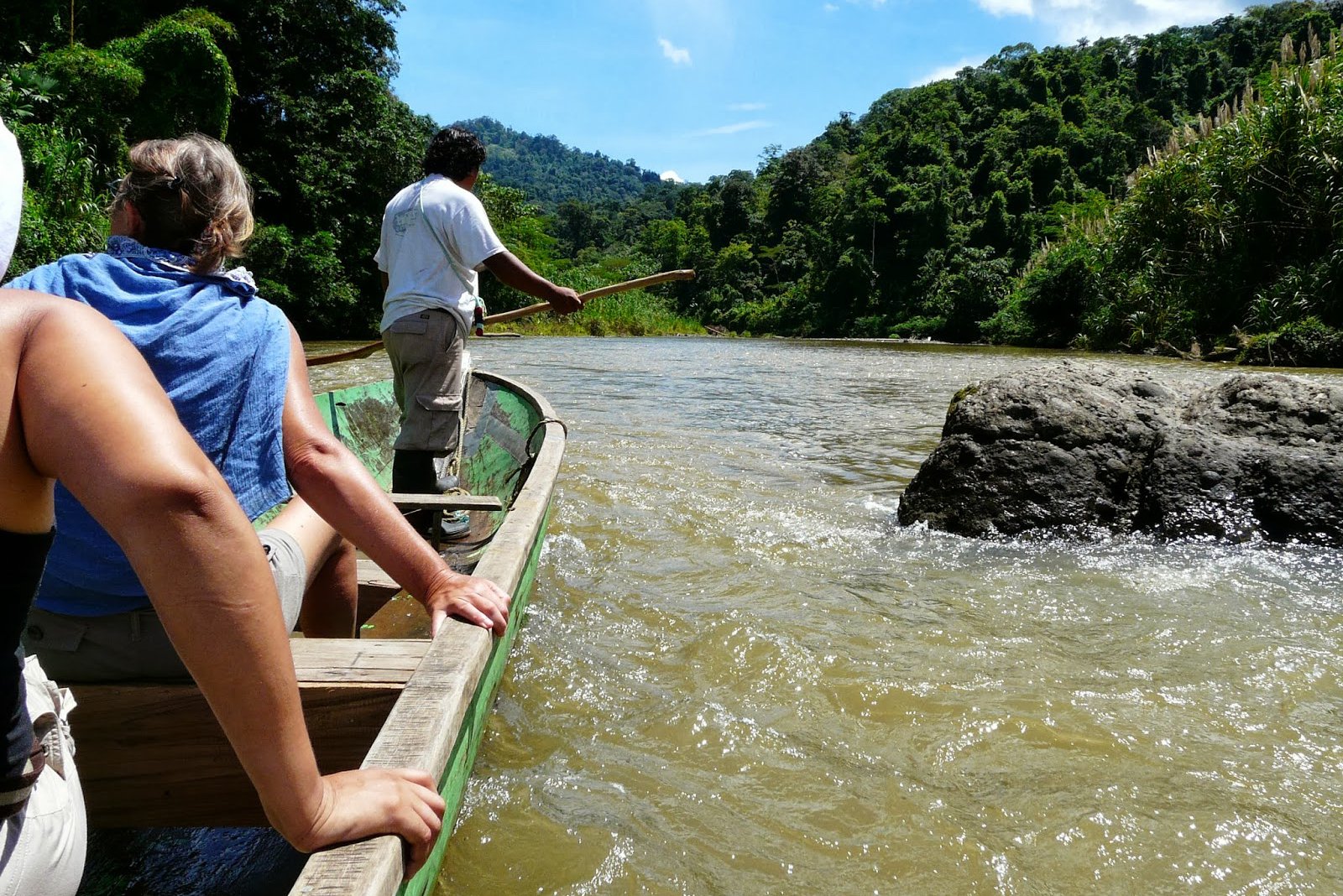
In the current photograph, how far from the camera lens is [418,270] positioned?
3.52 m

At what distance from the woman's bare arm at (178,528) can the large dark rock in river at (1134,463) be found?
147 inches

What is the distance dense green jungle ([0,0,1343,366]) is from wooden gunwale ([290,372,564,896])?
3312 mm

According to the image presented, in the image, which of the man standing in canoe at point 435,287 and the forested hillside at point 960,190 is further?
the forested hillside at point 960,190

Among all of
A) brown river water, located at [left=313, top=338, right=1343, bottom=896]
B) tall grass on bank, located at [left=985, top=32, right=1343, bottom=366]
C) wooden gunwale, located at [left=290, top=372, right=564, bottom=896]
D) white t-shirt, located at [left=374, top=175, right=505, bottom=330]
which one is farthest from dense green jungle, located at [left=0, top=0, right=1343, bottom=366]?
wooden gunwale, located at [left=290, top=372, right=564, bottom=896]

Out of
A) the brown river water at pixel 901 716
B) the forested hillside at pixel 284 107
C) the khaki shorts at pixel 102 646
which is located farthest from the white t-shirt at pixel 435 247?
the forested hillside at pixel 284 107

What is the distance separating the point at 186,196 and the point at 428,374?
2250 millimetres

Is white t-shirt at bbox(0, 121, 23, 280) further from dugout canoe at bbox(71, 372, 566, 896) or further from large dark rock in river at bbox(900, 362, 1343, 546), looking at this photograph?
large dark rock in river at bbox(900, 362, 1343, 546)

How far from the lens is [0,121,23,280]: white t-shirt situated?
2.49 ft

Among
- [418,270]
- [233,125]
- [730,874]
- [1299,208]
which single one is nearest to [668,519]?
[418,270]

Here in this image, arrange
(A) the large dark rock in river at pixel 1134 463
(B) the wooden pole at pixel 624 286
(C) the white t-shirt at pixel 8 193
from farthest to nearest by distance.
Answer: (B) the wooden pole at pixel 624 286, (A) the large dark rock in river at pixel 1134 463, (C) the white t-shirt at pixel 8 193

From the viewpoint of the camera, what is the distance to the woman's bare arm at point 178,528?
0.79 metres

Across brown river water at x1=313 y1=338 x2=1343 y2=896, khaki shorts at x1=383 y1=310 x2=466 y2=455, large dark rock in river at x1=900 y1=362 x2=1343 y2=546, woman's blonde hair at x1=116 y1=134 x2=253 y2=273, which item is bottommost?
brown river water at x1=313 y1=338 x2=1343 y2=896

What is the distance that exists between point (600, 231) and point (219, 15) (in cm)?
6439

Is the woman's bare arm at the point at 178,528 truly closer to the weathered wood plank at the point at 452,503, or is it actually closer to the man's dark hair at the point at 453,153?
the weathered wood plank at the point at 452,503
